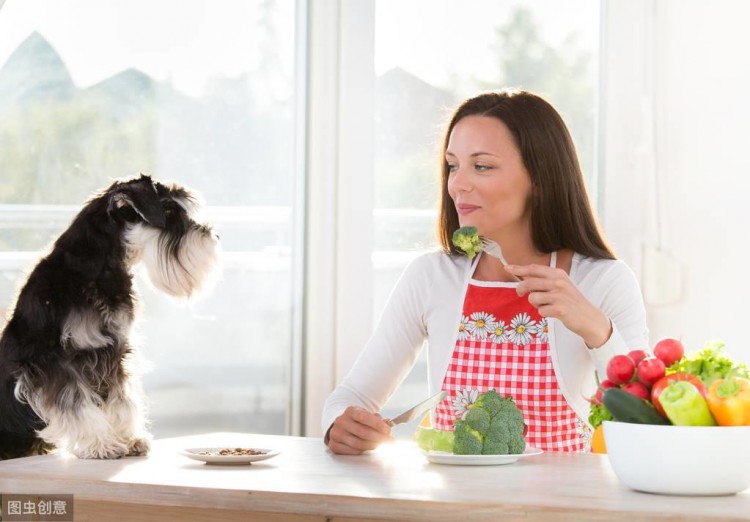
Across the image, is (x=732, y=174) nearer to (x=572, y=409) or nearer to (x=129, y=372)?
(x=572, y=409)

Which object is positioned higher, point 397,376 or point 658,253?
point 658,253

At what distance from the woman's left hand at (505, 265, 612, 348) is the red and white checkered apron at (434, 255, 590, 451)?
340mm

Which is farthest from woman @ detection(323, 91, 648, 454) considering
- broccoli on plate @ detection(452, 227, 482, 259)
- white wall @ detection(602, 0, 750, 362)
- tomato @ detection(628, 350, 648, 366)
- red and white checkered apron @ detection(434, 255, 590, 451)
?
white wall @ detection(602, 0, 750, 362)

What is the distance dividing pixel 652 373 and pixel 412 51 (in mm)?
2803

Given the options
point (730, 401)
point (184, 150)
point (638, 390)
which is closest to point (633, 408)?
point (638, 390)

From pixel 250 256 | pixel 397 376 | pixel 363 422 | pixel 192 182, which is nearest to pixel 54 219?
pixel 192 182

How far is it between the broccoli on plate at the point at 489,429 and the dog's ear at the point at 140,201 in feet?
2.74

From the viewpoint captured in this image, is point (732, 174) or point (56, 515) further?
point (732, 174)

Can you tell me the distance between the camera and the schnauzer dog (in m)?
2.03

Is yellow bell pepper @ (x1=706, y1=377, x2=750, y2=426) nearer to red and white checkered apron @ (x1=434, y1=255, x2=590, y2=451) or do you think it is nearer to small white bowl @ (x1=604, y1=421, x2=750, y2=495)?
small white bowl @ (x1=604, y1=421, x2=750, y2=495)

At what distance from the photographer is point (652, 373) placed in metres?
1.64

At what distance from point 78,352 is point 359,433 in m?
0.57

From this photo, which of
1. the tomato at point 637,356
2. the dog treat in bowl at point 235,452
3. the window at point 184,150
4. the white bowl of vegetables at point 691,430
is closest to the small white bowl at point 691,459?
the white bowl of vegetables at point 691,430

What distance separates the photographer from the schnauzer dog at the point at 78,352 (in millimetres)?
2031
